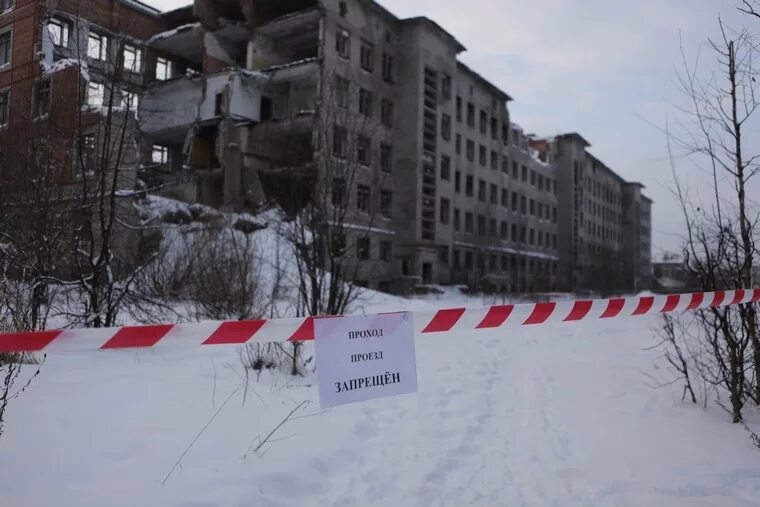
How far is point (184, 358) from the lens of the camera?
760 cm

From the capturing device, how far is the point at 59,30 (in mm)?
8555

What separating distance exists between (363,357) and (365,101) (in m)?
33.0

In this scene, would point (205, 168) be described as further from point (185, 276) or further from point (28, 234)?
point (28, 234)

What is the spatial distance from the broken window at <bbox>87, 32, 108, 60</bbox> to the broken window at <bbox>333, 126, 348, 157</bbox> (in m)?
4.01

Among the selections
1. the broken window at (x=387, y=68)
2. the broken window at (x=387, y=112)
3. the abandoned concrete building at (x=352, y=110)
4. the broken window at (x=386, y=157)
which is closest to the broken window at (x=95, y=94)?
the abandoned concrete building at (x=352, y=110)

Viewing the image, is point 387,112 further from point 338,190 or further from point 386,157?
point 338,190

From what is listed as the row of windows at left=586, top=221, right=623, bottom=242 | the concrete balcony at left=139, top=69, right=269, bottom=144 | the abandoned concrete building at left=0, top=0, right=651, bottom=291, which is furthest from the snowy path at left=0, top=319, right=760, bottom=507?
the row of windows at left=586, top=221, right=623, bottom=242

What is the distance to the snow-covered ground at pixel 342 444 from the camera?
3.92 metres

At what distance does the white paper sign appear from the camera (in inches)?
142

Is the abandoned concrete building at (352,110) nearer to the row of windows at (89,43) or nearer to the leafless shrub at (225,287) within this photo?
the leafless shrub at (225,287)

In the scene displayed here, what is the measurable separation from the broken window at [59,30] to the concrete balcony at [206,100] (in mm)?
23013

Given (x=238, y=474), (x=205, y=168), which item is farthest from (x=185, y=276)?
(x=205, y=168)

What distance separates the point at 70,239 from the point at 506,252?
45.5 meters

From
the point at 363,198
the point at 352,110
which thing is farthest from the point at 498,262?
the point at 352,110
